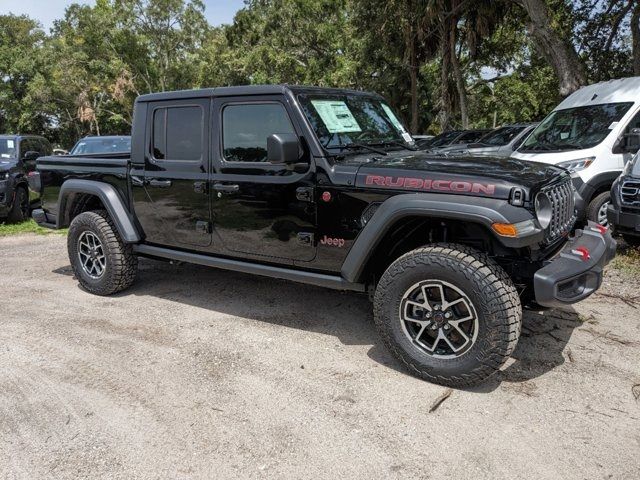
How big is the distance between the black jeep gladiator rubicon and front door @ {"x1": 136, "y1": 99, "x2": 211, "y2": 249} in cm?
1

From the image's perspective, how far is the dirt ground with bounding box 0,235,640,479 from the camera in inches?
104

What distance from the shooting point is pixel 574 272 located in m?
3.18

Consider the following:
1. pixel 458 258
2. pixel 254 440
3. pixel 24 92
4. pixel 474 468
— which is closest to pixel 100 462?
pixel 254 440

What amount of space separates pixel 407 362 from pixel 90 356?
2286mm

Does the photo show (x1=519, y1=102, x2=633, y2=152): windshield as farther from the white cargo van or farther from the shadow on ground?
the shadow on ground

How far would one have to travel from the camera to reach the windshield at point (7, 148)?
9.86m

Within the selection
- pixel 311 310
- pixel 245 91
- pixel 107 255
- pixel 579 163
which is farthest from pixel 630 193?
pixel 107 255

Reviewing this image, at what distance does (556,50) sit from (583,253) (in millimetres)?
9555

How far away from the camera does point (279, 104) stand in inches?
155

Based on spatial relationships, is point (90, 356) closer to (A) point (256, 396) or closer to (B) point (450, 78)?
(A) point (256, 396)

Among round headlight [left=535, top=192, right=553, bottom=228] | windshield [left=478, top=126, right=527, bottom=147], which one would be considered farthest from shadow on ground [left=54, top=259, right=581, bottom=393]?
windshield [left=478, top=126, right=527, bottom=147]

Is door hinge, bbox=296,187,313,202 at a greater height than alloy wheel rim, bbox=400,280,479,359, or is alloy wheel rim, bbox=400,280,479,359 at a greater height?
door hinge, bbox=296,187,313,202

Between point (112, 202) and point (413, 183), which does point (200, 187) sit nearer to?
point (112, 202)

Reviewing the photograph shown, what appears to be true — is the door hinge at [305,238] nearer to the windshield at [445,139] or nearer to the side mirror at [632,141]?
the side mirror at [632,141]
